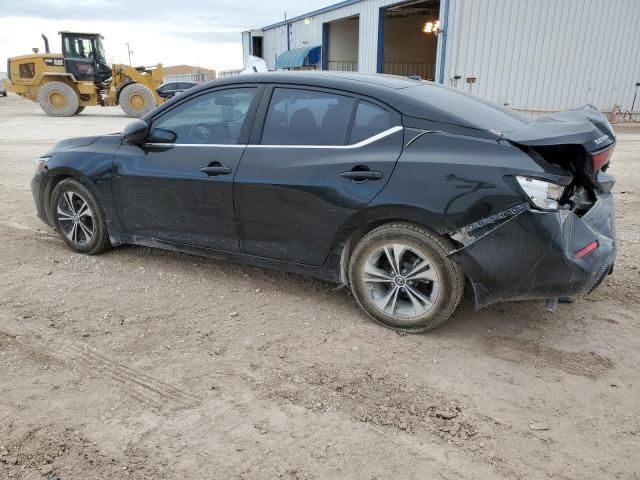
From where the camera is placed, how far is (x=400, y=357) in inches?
120

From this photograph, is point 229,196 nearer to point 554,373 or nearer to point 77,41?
point 554,373

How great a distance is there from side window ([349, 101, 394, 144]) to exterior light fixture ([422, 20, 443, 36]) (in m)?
15.8

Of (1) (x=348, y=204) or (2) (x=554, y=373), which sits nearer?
(2) (x=554, y=373)

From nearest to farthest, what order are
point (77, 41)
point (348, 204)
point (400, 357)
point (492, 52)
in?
point (400, 357), point (348, 204), point (492, 52), point (77, 41)

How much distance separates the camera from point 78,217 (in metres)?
4.60

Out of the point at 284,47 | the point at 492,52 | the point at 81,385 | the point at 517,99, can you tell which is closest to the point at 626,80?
the point at 517,99

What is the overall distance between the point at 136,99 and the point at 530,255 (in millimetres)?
20279

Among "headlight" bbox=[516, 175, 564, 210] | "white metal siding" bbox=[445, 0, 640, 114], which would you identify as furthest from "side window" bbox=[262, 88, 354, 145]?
"white metal siding" bbox=[445, 0, 640, 114]

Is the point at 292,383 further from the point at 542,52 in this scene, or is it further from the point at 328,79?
the point at 542,52

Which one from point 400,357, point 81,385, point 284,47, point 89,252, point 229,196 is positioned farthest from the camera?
point 284,47


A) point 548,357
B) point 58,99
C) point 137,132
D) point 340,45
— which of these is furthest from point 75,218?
point 340,45

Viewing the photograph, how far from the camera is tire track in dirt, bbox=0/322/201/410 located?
8.68 ft

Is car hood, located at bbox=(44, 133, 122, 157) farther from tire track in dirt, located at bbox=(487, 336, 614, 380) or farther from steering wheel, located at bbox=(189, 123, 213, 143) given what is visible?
tire track in dirt, located at bbox=(487, 336, 614, 380)

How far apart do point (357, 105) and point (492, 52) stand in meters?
15.7
